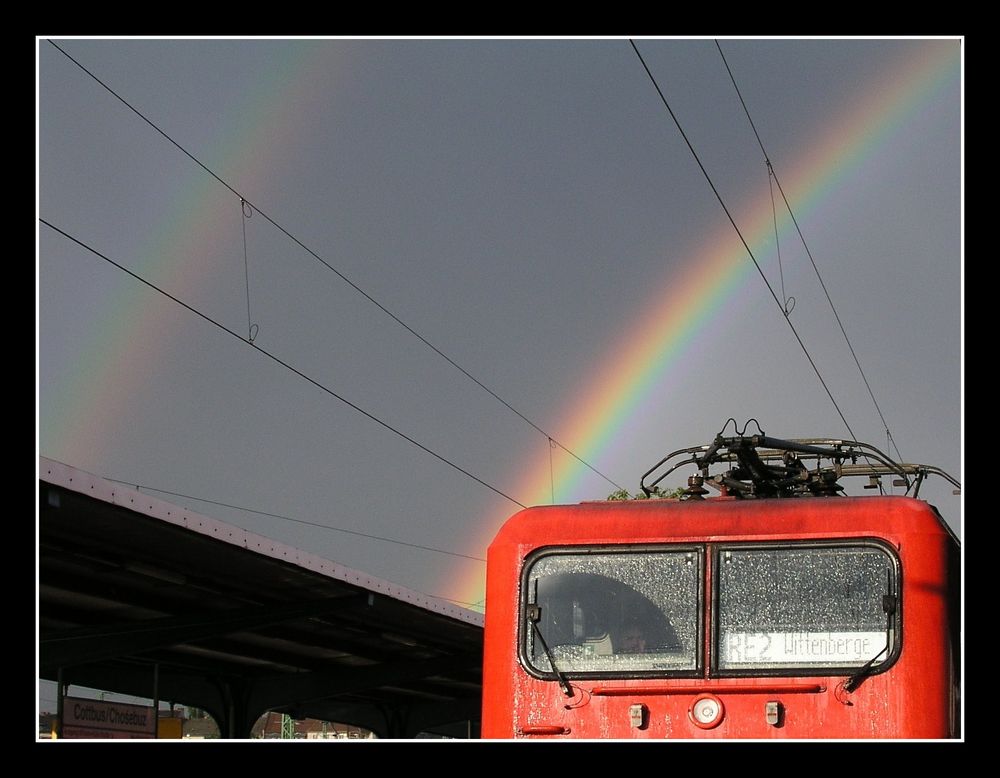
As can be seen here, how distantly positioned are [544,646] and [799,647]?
1366mm

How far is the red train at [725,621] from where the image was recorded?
6645 mm

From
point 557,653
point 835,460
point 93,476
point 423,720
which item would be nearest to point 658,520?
point 557,653

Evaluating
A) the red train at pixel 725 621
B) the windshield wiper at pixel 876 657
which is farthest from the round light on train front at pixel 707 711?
the windshield wiper at pixel 876 657

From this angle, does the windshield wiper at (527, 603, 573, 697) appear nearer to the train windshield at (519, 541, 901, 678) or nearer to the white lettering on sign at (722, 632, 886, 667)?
the train windshield at (519, 541, 901, 678)

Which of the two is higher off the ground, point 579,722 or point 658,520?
point 658,520

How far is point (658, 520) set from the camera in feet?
23.9

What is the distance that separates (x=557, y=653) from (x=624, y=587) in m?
0.51

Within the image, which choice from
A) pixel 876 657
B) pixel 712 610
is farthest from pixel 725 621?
pixel 876 657

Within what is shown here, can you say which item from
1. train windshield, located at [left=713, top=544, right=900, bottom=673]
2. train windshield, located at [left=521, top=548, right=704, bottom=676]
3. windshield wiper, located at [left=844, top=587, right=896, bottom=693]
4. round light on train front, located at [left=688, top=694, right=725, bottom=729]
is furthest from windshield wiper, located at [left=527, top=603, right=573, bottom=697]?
windshield wiper, located at [left=844, top=587, right=896, bottom=693]

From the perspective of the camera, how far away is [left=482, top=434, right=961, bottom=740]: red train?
21.8 feet

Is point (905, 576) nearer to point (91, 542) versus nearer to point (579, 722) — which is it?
point (579, 722)

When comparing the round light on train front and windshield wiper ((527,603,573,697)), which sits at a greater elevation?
windshield wiper ((527,603,573,697))

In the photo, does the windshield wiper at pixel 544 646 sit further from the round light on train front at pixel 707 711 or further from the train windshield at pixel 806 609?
the train windshield at pixel 806 609

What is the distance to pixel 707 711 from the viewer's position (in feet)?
22.2
